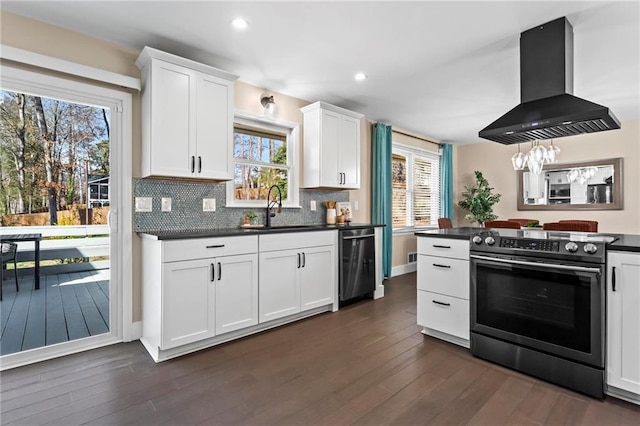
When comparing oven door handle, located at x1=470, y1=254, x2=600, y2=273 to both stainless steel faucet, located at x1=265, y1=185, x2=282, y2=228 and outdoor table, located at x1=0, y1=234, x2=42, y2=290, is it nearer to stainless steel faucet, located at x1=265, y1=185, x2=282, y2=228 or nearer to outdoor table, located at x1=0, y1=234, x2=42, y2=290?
stainless steel faucet, located at x1=265, y1=185, x2=282, y2=228

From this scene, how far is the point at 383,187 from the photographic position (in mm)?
5172

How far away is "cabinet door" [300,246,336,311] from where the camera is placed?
11.2 ft

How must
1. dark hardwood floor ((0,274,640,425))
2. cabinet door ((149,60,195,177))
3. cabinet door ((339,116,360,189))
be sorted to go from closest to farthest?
dark hardwood floor ((0,274,640,425)) < cabinet door ((149,60,195,177)) < cabinet door ((339,116,360,189))

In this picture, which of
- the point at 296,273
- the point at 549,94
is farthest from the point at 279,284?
the point at 549,94

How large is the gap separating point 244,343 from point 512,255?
2.25 metres

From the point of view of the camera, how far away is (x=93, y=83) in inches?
107

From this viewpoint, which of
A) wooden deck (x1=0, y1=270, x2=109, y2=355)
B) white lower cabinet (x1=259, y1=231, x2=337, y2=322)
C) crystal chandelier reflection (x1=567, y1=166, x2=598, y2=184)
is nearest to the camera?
wooden deck (x1=0, y1=270, x2=109, y2=355)

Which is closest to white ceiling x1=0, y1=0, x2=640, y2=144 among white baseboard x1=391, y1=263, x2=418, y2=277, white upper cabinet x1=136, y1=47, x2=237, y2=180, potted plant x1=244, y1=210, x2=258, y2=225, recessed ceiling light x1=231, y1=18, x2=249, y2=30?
recessed ceiling light x1=231, y1=18, x2=249, y2=30

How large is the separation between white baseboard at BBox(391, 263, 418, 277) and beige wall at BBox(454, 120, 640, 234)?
1963mm

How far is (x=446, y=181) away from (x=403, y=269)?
2.18 m

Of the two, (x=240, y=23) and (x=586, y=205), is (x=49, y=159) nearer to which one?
(x=240, y=23)

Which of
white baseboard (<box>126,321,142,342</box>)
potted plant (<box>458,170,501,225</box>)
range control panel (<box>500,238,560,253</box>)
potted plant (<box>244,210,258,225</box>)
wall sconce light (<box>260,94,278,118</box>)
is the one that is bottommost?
white baseboard (<box>126,321,142,342</box>)

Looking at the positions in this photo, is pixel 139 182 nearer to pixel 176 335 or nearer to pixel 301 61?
pixel 176 335

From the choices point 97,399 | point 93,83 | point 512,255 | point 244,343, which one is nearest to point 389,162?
point 512,255
